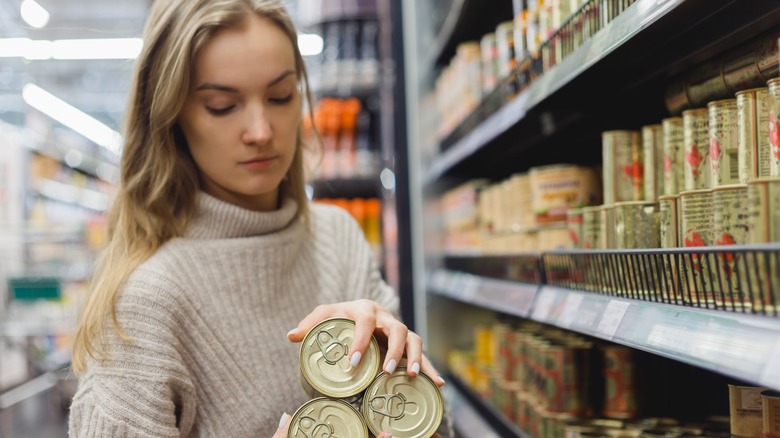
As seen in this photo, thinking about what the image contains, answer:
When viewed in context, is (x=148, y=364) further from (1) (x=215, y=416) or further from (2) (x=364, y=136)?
(2) (x=364, y=136)

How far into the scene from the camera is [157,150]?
1.43 meters

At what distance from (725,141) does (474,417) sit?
1.72m

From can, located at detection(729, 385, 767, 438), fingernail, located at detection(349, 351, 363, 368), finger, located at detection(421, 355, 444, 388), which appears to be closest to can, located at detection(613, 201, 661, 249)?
can, located at detection(729, 385, 767, 438)

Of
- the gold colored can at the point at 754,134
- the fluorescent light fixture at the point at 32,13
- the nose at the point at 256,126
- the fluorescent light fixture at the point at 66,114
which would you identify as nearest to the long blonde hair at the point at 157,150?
the nose at the point at 256,126

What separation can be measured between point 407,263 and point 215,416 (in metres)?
2.13

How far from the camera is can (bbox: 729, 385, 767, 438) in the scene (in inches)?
41.4

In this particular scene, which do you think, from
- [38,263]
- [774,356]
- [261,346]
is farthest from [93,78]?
[774,356]

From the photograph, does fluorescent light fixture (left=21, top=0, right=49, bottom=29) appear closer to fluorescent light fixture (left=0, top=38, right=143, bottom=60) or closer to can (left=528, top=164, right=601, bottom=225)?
fluorescent light fixture (left=0, top=38, right=143, bottom=60)

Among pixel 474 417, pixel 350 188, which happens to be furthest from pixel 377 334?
pixel 350 188

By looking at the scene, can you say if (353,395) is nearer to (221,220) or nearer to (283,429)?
(283,429)

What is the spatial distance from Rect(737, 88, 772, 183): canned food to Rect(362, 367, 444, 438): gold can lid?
514mm

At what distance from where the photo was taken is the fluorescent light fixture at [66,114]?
8.61 m

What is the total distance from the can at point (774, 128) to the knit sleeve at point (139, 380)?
3.06 ft

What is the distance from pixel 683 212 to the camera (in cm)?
104
